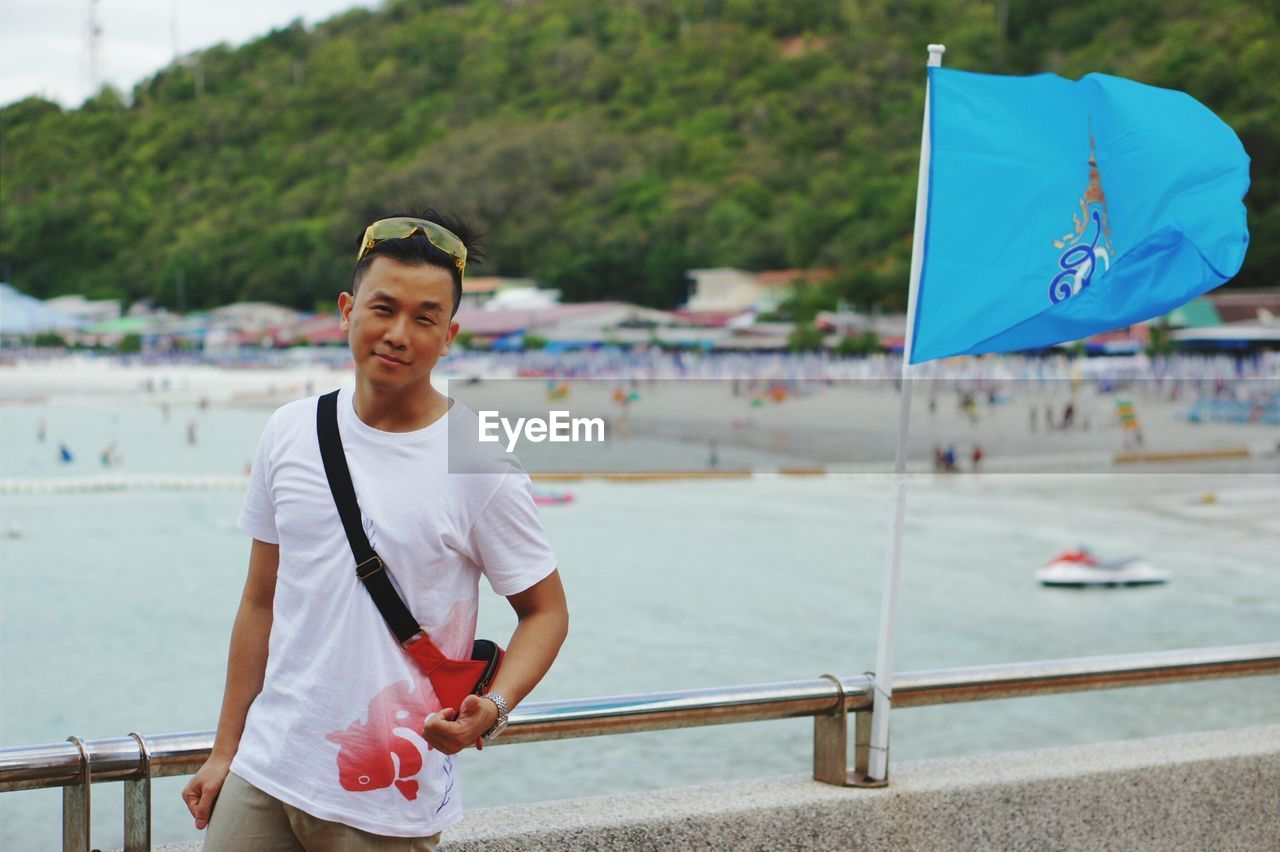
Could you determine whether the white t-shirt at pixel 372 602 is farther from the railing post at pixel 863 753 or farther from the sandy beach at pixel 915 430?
the sandy beach at pixel 915 430

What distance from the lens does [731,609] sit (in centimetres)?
2488

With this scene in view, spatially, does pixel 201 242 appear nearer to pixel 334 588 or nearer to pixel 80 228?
pixel 80 228

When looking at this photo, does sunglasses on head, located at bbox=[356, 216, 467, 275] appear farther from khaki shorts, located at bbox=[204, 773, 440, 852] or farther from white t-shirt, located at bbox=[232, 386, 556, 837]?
khaki shorts, located at bbox=[204, 773, 440, 852]

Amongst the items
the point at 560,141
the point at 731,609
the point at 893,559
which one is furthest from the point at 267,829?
the point at 560,141

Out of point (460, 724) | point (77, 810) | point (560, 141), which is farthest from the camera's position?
point (560, 141)

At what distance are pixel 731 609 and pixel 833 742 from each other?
899 inches

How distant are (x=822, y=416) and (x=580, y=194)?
4789 centimetres

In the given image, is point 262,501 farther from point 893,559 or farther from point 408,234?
point 893,559

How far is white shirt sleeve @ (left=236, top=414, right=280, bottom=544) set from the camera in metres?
1.44

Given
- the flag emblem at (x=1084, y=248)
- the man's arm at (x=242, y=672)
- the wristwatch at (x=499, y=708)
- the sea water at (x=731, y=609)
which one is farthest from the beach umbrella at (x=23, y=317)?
the wristwatch at (x=499, y=708)

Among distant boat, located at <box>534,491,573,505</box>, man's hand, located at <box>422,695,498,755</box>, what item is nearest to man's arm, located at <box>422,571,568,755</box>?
man's hand, located at <box>422,695,498,755</box>

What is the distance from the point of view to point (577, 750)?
63.3 feet

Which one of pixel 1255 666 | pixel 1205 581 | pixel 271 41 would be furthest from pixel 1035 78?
pixel 271 41

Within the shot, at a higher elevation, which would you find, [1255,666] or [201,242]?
[201,242]
